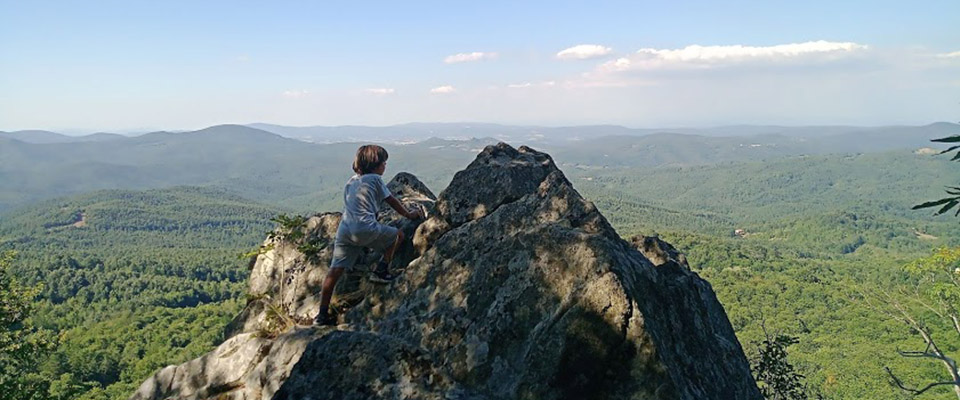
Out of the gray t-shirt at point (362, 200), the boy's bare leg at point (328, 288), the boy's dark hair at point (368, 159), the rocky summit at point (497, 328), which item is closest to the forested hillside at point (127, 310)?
the rocky summit at point (497, 328)

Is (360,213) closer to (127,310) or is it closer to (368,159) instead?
(368,159)

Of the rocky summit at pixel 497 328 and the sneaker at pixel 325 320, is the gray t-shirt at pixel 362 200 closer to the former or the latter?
the rocky summit at pixel 497 328

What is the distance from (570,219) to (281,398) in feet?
19.3

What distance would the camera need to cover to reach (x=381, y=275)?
9.09 meters

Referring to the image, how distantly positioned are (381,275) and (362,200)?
57.8 inches

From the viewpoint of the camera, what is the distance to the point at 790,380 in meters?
13.8

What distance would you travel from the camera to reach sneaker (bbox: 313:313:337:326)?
870cm

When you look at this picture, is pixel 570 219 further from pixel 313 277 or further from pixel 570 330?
pixel 313 277

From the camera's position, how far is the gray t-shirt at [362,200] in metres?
8.39

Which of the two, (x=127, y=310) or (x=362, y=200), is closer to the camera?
(x=362, y=200)

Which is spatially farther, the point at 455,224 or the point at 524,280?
the point at 455,224

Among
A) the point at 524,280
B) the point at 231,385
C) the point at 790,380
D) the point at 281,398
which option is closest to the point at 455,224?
the point at 524,280

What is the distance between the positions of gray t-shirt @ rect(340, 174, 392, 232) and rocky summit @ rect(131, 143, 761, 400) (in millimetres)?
1123

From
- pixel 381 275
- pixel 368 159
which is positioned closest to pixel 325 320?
pixel 381 275
